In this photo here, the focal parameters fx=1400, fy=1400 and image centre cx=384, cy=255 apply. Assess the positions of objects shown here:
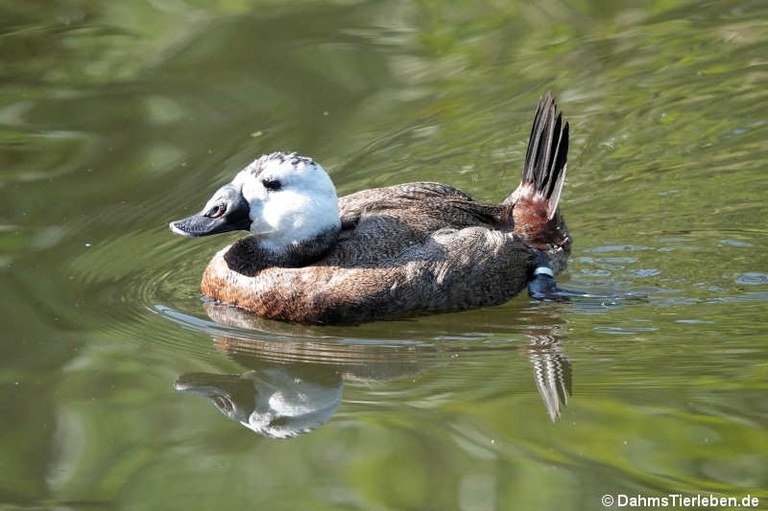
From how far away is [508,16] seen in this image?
510 inches

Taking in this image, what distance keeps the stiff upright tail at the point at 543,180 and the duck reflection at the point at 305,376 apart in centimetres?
113

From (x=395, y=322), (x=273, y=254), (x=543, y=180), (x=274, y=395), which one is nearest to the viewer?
(x=274, y=395)

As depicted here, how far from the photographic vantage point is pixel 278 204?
8344 mm

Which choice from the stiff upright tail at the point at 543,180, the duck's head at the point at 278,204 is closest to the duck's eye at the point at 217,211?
the duck's head at the point at 278,204

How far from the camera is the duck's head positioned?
8297 mm

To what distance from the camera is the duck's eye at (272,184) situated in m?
8.33

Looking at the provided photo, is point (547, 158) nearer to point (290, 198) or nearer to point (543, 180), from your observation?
point (543, 180)

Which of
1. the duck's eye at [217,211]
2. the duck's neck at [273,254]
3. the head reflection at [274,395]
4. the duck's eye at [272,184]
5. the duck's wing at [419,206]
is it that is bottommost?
the head reflection at [274,395]

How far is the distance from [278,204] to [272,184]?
124mm

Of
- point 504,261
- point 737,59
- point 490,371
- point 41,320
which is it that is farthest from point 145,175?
point 737,59

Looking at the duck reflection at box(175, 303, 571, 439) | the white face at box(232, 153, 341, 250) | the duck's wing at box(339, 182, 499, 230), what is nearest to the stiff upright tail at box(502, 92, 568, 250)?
the duck's wing at box(339, 182, 499, 230)

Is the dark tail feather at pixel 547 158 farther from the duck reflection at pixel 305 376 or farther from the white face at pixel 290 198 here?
the white face at pixel 290 198

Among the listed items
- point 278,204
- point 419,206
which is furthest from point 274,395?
point 419,206

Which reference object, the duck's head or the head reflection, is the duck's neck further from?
the head reflection
